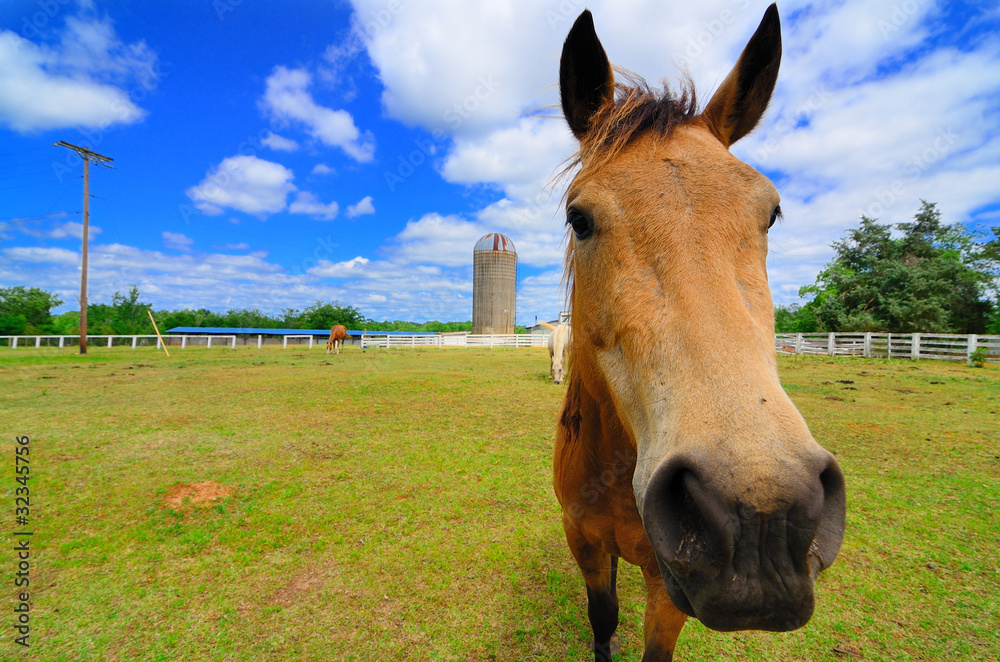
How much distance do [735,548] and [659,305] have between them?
0.67 meters

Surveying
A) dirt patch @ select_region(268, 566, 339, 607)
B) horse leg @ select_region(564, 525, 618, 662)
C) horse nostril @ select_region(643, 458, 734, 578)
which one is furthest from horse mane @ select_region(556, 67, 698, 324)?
dirt patch @ select_region(268, 566, 339, 607)

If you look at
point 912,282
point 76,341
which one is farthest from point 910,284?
point 76,341

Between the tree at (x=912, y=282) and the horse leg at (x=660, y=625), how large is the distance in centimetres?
3307

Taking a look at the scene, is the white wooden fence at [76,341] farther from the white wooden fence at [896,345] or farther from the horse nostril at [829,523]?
the white wooden fence at [896,345]

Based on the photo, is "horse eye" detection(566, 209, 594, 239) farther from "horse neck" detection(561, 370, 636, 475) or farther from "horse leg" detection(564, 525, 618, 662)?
"horse leg" detection(564, 525, 618, 662)

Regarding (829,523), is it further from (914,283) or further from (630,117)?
(914,283)

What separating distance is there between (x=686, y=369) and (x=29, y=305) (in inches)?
2728

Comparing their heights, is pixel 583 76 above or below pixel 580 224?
above

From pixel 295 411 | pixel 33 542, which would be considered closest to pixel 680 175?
pixel 33 542

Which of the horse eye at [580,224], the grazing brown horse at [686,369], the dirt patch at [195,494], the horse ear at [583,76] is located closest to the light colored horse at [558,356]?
the dirt patch at [195,494]

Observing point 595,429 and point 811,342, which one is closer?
point 595,429

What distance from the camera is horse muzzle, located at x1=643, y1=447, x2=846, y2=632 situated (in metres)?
0.90

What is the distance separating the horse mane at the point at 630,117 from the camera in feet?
5.51

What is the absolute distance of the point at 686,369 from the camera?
1107 millimetres
